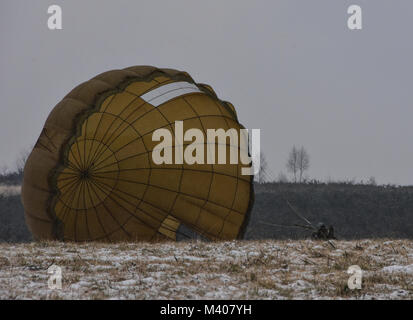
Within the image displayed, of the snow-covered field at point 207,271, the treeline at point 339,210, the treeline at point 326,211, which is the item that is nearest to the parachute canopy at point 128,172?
the snow-covered field at point 207,271

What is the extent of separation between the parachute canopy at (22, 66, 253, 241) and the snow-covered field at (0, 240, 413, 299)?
8.08 feet

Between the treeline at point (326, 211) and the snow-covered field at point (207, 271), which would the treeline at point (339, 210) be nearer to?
the treeline at point (326, 211)

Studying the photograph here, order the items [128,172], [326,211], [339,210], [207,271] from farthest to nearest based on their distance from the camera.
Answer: [339,210], [326,211], [128,172], [207,271]

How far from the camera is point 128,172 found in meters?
13.0

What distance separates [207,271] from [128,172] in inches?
251

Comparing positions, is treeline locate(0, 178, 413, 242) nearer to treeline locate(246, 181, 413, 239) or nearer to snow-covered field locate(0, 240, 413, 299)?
treeline locate(246, 181, 413, 239)

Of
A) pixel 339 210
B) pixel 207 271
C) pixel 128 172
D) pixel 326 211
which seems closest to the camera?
pixel 207 271

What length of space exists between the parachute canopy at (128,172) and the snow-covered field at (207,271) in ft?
8.08

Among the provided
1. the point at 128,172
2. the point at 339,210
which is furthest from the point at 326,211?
the point at 128,172

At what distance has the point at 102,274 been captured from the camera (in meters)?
6.78

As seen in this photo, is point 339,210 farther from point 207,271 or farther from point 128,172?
point 207,271

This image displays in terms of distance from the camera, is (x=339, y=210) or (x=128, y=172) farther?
(x=339, y=210)

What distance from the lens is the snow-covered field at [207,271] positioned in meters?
5.71
